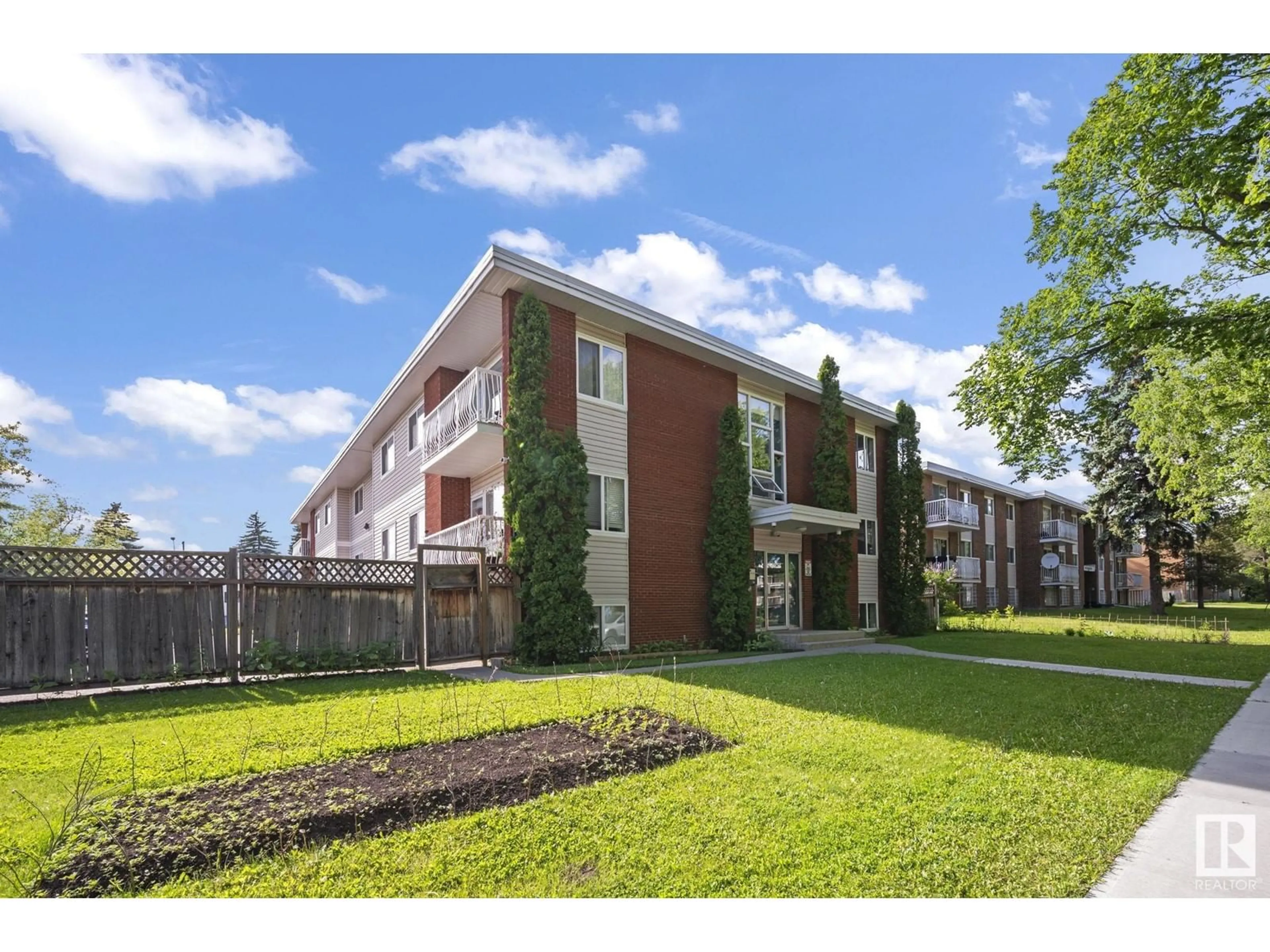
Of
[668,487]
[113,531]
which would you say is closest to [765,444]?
[668,487]

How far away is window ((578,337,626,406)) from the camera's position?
1373cm

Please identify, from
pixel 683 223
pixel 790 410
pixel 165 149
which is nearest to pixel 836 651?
pixel 790 410

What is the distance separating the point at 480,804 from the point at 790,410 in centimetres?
1601

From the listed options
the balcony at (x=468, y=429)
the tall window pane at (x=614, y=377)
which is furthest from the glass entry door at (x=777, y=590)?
the balcony at (x=468, y=429)

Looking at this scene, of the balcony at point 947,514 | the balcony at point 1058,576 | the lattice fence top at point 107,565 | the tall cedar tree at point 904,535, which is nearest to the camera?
the lattice fence top at point 107,565

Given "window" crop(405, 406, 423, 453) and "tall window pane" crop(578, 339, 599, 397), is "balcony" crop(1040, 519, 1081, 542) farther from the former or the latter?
"window" crop(405, 406, 423, 453)

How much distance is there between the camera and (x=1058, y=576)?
40.5 meters

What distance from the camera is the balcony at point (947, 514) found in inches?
1286

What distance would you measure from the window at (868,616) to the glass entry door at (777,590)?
2.99m

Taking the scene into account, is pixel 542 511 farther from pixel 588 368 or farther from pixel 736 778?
pixel 736 778

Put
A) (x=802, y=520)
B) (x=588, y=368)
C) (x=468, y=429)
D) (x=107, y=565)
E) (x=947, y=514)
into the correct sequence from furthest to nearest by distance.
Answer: (x=947, y=514) < (x=802, y=520) < (x=588, y=368) < (x=468, y=429) < (x=107, y=565)

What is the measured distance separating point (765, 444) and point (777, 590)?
12.6ft

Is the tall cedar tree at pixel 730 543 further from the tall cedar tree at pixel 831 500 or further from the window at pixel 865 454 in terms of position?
the window at pixel 865 454
